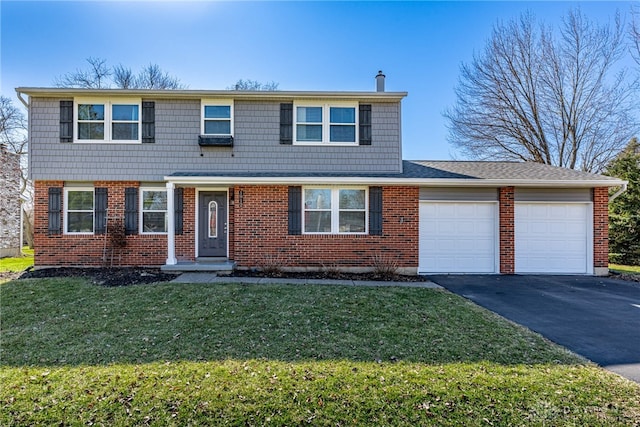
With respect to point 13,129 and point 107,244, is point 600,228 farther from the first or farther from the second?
point 13,129

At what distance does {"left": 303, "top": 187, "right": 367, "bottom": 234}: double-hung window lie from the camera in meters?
9.33

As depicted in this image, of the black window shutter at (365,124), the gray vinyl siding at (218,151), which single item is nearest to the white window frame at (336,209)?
the gray vinyl siding at (218,151)

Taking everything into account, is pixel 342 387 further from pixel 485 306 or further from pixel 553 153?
pixel 553 153

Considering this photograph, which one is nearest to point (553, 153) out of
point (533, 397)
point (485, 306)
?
point (485, 306)

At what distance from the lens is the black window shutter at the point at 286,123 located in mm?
9789

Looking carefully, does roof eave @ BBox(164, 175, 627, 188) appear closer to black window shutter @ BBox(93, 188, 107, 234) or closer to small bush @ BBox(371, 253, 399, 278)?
small bush @ BBox(371, 253, 399, 278)

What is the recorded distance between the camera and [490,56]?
18.5 metres

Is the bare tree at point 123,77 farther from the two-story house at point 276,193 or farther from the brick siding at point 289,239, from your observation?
the brick siding at point 289,239

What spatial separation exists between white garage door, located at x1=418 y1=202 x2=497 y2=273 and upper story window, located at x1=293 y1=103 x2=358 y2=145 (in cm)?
321

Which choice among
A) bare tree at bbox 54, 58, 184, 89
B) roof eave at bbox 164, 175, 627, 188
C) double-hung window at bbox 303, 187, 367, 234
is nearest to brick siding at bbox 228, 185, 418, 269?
double-hung window at bbox 303, 187, 367, 234

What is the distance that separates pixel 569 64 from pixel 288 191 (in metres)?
18.3

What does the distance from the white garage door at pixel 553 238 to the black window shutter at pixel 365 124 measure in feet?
16.1

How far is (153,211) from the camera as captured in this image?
384 inches

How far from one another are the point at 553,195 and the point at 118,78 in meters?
25.5
